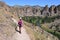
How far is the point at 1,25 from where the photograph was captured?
82.3 feet

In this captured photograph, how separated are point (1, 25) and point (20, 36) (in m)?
3.22

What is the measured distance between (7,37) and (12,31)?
2653 millimetres

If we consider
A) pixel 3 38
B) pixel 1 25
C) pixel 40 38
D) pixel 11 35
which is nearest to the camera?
pixel 3 38

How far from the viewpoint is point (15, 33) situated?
77.2 ft

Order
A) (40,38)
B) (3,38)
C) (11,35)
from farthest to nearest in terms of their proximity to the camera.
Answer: (40,38) < (11,35) < (3,38)

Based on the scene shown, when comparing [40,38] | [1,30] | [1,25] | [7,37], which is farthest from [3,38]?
[40,38]

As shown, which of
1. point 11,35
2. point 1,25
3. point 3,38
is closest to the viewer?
point 3,38

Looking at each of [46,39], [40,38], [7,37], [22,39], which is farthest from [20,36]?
[46,39]

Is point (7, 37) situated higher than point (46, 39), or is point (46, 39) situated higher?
point (7, 37)

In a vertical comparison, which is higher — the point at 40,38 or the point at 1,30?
the point at 1,30

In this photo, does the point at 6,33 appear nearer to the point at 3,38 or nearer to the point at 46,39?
the point at 3,38

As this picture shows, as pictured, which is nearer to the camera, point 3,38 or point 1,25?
point 3,38

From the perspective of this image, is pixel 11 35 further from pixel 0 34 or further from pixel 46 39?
pixel 46 39

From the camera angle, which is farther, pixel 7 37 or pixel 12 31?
pixel 12 31
